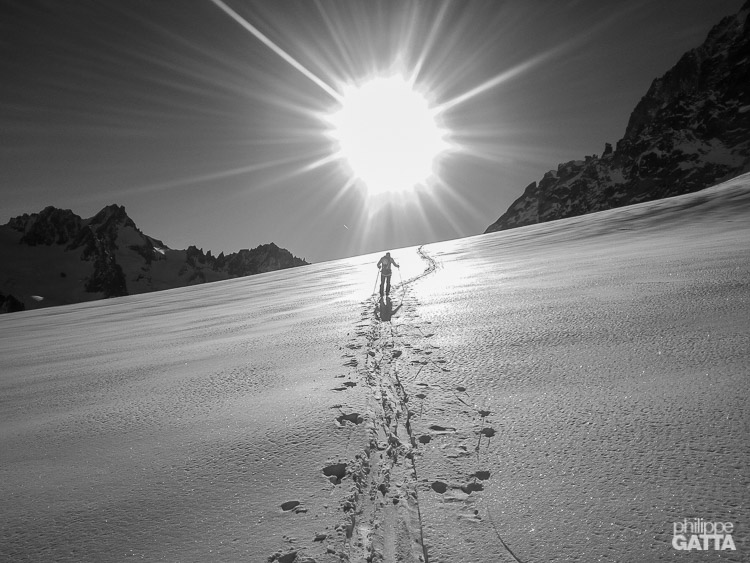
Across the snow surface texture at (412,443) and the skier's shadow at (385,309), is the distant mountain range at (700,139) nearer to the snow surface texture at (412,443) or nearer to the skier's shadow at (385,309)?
the skier's shadow at (385,309)

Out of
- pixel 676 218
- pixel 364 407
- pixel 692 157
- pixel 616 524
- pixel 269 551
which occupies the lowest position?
pixel 269 551

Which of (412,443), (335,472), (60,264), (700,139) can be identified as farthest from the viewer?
(60,264)

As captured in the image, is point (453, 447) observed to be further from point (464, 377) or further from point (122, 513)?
point (122, 513)

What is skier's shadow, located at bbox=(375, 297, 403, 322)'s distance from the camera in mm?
8336

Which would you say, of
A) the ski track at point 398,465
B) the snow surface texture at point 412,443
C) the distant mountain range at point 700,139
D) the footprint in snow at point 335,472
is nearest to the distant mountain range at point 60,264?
the snow surface texture at point 412,443

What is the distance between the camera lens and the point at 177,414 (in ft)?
12.9

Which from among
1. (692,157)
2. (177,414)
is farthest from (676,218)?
(692,157)

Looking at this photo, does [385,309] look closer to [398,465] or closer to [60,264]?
[398,465]

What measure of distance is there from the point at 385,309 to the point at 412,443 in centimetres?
634

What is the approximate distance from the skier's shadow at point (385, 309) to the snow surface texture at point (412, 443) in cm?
202

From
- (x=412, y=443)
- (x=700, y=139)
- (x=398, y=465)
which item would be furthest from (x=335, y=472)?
(x=700, y=139)

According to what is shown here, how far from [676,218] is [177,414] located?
77.5 feet

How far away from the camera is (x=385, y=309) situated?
9312mm

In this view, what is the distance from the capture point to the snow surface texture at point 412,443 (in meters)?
2.04
